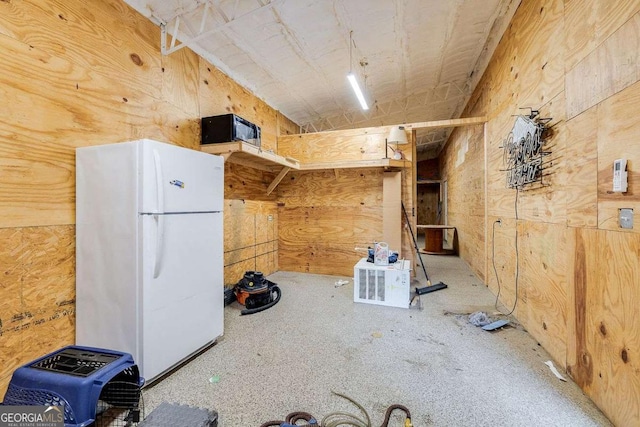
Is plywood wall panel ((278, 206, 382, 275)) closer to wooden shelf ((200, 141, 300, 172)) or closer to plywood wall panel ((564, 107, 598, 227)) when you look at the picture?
wooden shelf ((200, 141, 300, 172))

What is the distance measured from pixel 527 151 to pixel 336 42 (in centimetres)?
238

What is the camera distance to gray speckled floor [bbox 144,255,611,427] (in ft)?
4.94

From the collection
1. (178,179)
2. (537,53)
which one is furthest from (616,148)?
(178,179)

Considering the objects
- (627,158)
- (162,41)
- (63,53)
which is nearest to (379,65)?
(162,41)

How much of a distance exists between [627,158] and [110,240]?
3.04 meters

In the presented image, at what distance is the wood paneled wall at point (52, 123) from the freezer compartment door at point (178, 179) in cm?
70

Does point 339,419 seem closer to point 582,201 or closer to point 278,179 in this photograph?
point 582,201

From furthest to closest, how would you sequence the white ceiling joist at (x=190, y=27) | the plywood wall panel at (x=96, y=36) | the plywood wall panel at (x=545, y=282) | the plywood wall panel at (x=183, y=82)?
the plywood wall panel at (x=183, y=82), the white ceiling joist at (x=190, y=27), the plywood wall panel at (x=545, y=282), the plywood wall panel at (x=96, y=36)

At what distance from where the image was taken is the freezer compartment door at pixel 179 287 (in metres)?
1.69

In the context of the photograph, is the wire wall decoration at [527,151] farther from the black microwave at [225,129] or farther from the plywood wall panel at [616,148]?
the black microwave at [225,129]

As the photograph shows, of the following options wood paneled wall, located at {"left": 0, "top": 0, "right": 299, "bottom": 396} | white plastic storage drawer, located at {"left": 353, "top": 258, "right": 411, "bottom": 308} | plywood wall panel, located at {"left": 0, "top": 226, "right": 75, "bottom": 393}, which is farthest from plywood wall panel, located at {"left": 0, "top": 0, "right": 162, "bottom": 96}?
white plastic storage drawer, located at {"left": 353, "top": 258, "right": 411, "bottom": 308}

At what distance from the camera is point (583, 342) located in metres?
1.65

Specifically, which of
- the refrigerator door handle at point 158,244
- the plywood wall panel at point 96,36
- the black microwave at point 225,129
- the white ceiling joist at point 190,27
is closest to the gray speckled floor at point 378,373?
the refrigerator door handle at point 158,244

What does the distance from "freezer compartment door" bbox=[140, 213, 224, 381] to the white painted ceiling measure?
1.91 m
